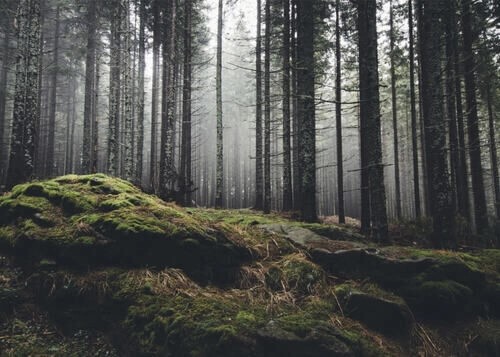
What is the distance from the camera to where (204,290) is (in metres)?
3.55

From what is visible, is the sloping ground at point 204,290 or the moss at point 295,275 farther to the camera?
the moss at point 295,275

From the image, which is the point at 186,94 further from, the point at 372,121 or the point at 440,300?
the point at 440,300

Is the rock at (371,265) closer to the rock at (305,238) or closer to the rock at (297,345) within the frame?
the rock at (305,238)

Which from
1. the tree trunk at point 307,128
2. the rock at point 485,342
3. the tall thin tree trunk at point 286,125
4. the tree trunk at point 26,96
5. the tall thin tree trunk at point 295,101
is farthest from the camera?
the tall thin tree trunk at point 286,125

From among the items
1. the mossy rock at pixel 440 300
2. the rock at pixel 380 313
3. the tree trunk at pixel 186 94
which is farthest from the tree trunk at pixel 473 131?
the tree trunk at pixel 186 94

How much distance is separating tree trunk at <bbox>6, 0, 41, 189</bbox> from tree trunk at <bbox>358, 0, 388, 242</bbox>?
10.3 m

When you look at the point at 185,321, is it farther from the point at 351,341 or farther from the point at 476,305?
the point at 476,305

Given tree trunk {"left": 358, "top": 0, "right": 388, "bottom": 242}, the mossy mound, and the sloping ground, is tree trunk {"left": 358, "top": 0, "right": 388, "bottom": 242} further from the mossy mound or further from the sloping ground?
the mossy mound

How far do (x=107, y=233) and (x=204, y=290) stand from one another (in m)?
1.46

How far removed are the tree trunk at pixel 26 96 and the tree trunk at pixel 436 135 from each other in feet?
39.8

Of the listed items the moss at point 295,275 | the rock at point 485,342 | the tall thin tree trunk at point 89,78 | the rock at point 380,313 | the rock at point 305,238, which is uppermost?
the tall thin tree trunk at point 89,78

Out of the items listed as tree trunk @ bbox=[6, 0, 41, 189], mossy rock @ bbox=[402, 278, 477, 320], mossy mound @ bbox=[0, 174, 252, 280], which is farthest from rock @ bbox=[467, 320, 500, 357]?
tree trunk @ bbox=[6, 0, 41, 189]

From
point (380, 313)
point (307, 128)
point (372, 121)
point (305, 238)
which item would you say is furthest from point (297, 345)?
point (307, 128)

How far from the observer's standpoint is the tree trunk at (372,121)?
7594 millimetres
